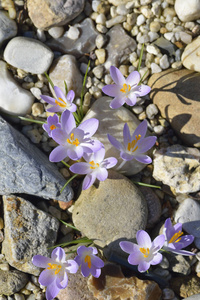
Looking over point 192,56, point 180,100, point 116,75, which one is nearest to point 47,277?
point 116,75

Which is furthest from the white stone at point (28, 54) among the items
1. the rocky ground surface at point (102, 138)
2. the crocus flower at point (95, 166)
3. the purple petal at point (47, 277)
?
the purple petal at point (47, 277)

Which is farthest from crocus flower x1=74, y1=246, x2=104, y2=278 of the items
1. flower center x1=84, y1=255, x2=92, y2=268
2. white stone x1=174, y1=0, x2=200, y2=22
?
white stone x1=174, y1=0, x2=200, y2=22

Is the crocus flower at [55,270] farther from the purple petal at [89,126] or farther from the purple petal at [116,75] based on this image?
the purple petal at [116,75]

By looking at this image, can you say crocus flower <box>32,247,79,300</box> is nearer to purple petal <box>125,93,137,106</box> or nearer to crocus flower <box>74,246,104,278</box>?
crocus flower <box>74,246,104,278</box>

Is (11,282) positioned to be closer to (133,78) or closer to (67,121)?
(67,121)

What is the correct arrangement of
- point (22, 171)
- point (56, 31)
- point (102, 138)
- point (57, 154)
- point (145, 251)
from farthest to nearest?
point (56, 31) → point (102, 138) → point (22, 171) → point (145, 251) → point (57, 154)

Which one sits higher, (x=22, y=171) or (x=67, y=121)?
(x=67, y=121)
